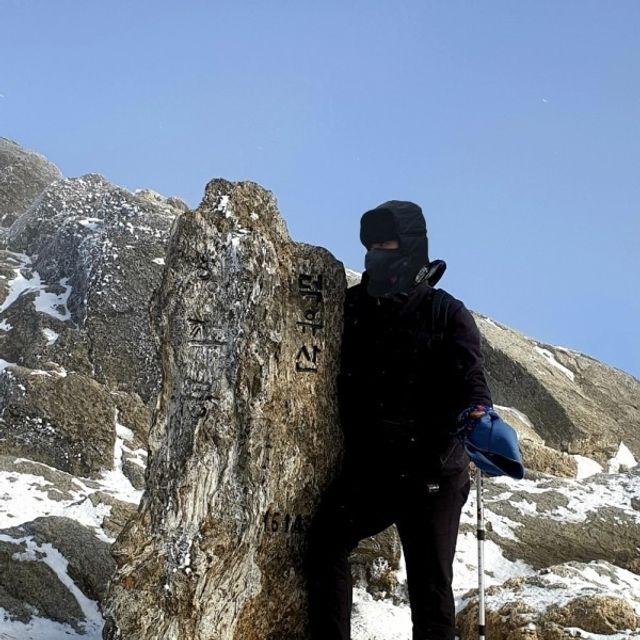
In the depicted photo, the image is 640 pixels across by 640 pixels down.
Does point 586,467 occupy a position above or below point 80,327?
below

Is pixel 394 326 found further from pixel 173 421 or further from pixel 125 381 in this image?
pixel 125 381

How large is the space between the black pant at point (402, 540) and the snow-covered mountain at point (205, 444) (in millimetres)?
331

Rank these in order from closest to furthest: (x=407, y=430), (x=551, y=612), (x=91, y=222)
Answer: (x=407, y=430)
(x=551, y=612)
(x=91, y=222)

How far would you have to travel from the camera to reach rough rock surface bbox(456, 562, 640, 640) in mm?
7035

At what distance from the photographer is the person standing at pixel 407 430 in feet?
18.5

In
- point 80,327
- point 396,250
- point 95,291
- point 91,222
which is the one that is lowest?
point 396,250

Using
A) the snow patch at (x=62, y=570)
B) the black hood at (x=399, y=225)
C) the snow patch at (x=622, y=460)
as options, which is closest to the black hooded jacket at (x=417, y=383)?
the black hood at (x=399, y=225)

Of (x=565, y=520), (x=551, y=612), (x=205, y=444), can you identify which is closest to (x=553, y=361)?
(x=565, y=520)

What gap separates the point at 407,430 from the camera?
18.8 feet

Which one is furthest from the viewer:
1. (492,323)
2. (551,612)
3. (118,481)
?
(492,323)

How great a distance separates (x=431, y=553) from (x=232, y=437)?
198 centimetres

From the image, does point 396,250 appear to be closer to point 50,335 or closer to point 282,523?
point 282,523

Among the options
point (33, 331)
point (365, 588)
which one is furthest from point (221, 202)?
point (33, 331)

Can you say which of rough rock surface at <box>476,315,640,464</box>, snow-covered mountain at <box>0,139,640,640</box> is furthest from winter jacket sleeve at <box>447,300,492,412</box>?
rough rock surface at <box>476,315,640,464</box>
